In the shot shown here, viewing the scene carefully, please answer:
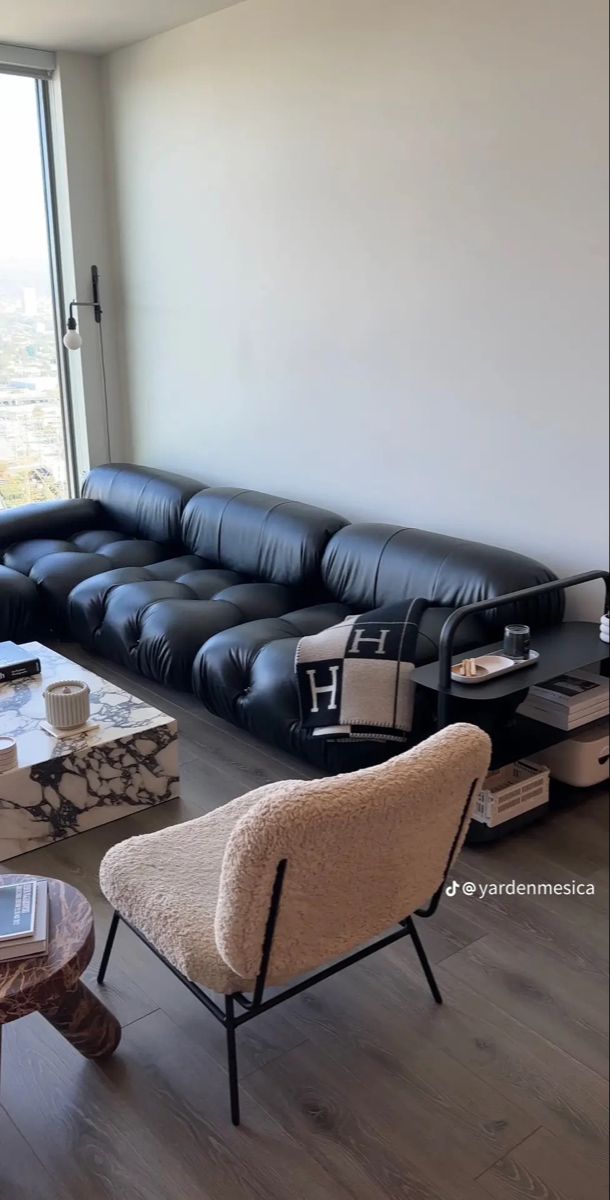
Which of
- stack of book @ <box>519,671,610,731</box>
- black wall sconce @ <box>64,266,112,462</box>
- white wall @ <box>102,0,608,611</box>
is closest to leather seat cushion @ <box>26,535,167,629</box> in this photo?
white wall @ <box>102,0,608,611</box>

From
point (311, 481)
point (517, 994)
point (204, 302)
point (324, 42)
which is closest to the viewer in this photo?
point (517, 994)

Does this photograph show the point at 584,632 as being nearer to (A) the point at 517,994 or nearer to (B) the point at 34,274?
(A) the point at 517,994

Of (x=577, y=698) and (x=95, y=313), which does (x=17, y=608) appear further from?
(x=577, y=698)

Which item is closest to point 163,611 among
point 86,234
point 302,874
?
point 302,874

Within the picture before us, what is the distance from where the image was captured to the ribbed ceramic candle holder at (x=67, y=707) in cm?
248

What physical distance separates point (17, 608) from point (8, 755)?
54.4 inches

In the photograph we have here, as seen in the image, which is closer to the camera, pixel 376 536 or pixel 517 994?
pixel 517 994

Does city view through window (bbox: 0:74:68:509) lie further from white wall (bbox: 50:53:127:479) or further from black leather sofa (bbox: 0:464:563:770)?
black leather sofa (bbox: 0:464:563:770)

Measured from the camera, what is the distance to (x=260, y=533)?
3549 mm

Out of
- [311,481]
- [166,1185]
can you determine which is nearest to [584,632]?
[166,1185]

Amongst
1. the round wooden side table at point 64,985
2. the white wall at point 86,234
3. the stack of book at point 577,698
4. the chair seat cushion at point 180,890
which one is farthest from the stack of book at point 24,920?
the white wall at point 86,234

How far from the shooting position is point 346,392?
11.4 feet

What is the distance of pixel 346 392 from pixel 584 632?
1.96 m

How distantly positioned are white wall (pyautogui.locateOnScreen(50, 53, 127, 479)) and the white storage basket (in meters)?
3.11
